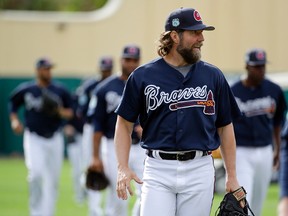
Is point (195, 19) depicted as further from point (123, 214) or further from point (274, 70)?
point (274, 70)

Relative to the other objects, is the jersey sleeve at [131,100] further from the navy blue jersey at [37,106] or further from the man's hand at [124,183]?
the navy blue jersey at [37,106]

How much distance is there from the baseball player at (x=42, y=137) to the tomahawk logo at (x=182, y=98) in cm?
635

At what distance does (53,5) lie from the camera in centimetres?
4291

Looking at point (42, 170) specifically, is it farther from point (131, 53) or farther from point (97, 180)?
point (131, 53)

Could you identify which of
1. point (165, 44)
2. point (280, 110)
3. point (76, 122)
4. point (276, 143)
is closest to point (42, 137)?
point (276, 143)

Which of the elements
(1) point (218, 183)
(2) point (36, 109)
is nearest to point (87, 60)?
(1) point (218, 183)

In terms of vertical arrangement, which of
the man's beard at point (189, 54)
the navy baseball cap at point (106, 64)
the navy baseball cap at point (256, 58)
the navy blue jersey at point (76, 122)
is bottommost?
the navy blue jersey at point (76, 122)

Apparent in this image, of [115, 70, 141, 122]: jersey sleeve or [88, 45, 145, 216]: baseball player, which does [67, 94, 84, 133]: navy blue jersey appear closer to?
[88, 45, 145, 216]: baseball player

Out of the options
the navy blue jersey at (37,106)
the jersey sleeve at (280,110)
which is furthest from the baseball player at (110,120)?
the navy blue jersey at (37,106)

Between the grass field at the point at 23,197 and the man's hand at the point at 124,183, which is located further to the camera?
the grass field at the point at 23,197

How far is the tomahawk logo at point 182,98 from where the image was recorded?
7.22 meters

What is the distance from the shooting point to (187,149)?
719cm

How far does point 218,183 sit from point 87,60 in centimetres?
1410

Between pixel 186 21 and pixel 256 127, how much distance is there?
376cm
